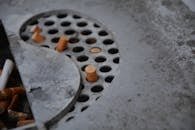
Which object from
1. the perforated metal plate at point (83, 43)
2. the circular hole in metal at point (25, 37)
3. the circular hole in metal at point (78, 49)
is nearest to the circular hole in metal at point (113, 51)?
the perforated metal plate at point (83, 43)

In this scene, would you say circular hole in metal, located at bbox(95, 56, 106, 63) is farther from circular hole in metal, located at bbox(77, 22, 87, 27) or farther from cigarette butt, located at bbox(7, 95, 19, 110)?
cigarette butt, located at bbox(7, 95, 19, 110)

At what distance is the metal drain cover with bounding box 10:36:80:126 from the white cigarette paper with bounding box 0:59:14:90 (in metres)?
0.04

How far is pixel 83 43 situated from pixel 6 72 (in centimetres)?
29

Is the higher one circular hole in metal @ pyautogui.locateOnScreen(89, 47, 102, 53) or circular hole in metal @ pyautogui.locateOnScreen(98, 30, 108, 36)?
circular hole in metal @ pyautogui.locateOnScreen(98, 30, 108, 36)

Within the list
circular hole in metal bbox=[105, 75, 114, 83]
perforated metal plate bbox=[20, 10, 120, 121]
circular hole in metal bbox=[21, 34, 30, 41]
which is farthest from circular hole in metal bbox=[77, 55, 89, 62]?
circular hole in metal bbox=[21, 34, 30, 41]

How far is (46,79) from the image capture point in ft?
3.94

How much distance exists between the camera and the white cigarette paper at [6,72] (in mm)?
1243

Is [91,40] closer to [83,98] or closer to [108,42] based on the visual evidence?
[108,42]

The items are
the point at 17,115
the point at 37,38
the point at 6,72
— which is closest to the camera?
the point at 17,115

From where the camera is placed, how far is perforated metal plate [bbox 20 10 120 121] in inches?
46.9

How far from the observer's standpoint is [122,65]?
123cm

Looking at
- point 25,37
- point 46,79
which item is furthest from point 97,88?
point 25,37

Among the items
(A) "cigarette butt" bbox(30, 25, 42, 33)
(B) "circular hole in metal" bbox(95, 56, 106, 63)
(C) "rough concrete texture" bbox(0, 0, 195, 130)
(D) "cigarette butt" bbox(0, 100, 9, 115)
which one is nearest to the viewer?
(C) "rough concrete texture" bbox(0, 0, 195, 130)

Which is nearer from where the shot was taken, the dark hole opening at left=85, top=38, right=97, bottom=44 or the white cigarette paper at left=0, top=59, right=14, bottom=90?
the white cigarette paper at left=0, top=59, right=14, bottom=90
